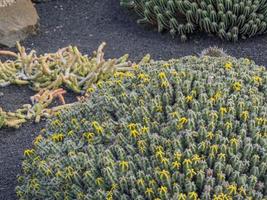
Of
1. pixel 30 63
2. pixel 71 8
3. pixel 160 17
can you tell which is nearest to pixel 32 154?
pixel 30 63

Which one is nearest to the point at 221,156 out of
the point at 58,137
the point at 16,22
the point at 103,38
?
the point at 58,137

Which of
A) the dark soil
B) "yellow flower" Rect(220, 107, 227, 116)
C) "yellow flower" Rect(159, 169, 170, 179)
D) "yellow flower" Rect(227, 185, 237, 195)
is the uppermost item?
"yellow flower" Rect(220, 107, 227, 116)

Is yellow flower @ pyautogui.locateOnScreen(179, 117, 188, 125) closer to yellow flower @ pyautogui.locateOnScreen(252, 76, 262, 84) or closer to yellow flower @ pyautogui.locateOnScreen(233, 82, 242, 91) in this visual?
yellow flower @ pyautogui.locateOnScreen(233, 82, 242, 91)

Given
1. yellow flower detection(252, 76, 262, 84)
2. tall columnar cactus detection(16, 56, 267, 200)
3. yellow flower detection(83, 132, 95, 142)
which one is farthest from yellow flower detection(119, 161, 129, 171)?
yellow flower detection(252, 76, 262, 84)

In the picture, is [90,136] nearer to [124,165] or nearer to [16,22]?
[124,165]

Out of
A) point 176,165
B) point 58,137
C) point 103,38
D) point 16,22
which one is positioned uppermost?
point 176,165

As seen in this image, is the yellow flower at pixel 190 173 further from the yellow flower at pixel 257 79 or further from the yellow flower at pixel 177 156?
the yellow flower at pixel 257 79

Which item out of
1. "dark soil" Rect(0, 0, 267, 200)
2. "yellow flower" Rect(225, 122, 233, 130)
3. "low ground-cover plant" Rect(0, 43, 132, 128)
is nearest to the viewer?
"yellow flower" Rect(225, 122, 233, 130)
